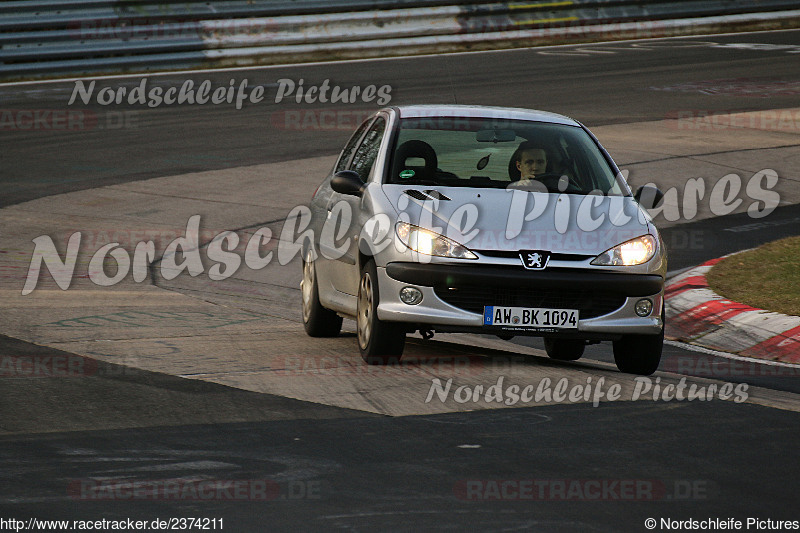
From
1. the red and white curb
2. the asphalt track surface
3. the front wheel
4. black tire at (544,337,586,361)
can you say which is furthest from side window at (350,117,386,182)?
the red and white curb

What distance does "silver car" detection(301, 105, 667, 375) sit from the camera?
777 cm

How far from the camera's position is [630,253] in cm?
798

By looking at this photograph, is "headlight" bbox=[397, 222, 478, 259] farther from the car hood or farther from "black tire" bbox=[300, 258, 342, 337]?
"black tire" bbox=[300, 258, 342, 337]

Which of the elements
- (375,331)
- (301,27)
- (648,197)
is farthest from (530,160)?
(301,27)

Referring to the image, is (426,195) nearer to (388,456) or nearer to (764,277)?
(388,456)

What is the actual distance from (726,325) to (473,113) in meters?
2.59

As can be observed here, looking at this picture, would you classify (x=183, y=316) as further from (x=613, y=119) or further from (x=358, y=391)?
(x=613, y=119)

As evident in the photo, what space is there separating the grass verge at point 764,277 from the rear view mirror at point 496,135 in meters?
2.62

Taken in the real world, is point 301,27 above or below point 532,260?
above

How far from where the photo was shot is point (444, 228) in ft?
25.8

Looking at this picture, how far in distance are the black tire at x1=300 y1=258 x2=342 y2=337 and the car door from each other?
1.37 ft

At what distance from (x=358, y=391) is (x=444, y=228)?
3.72 ft

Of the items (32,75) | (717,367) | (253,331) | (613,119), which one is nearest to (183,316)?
(253,331)

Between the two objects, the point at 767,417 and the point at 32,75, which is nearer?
the point at 767,417
